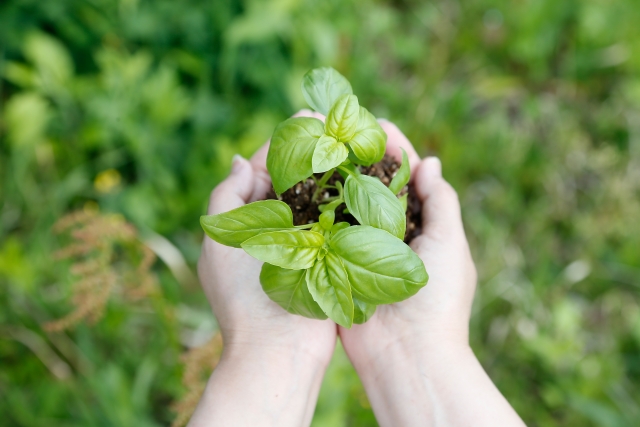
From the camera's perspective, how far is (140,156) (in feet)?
5.94

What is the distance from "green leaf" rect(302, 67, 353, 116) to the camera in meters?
0.96

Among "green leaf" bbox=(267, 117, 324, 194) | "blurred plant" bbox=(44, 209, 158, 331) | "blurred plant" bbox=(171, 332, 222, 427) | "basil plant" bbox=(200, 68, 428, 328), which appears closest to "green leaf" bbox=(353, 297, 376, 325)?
"basil plant" bbox=(200, 68, 428, 328)

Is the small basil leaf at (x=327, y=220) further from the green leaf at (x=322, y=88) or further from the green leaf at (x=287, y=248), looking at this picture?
the green leaf at (x=322, y=88)

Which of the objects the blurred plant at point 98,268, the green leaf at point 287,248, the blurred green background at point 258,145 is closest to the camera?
the green leaf at point 287,248

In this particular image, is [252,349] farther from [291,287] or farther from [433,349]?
[433,349]

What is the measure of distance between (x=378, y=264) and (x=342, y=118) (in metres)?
0.26

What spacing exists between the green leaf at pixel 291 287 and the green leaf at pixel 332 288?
0.14ft

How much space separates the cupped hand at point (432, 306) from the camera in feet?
3.75

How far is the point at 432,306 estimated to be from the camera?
1.15 m

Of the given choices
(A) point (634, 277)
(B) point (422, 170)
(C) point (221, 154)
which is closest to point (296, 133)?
(B) point (422, 170)

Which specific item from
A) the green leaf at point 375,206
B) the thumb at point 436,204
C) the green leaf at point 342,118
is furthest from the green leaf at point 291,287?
the thumb at point 436,204

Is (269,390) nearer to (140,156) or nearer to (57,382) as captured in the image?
(57,382)

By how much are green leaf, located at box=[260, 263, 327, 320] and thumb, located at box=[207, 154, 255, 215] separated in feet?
0.86

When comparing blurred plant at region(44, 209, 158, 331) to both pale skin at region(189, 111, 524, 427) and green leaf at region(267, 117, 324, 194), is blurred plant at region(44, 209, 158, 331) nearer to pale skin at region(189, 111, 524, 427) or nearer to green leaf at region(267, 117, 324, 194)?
pale skin at region(189, 111, 524, 427)
